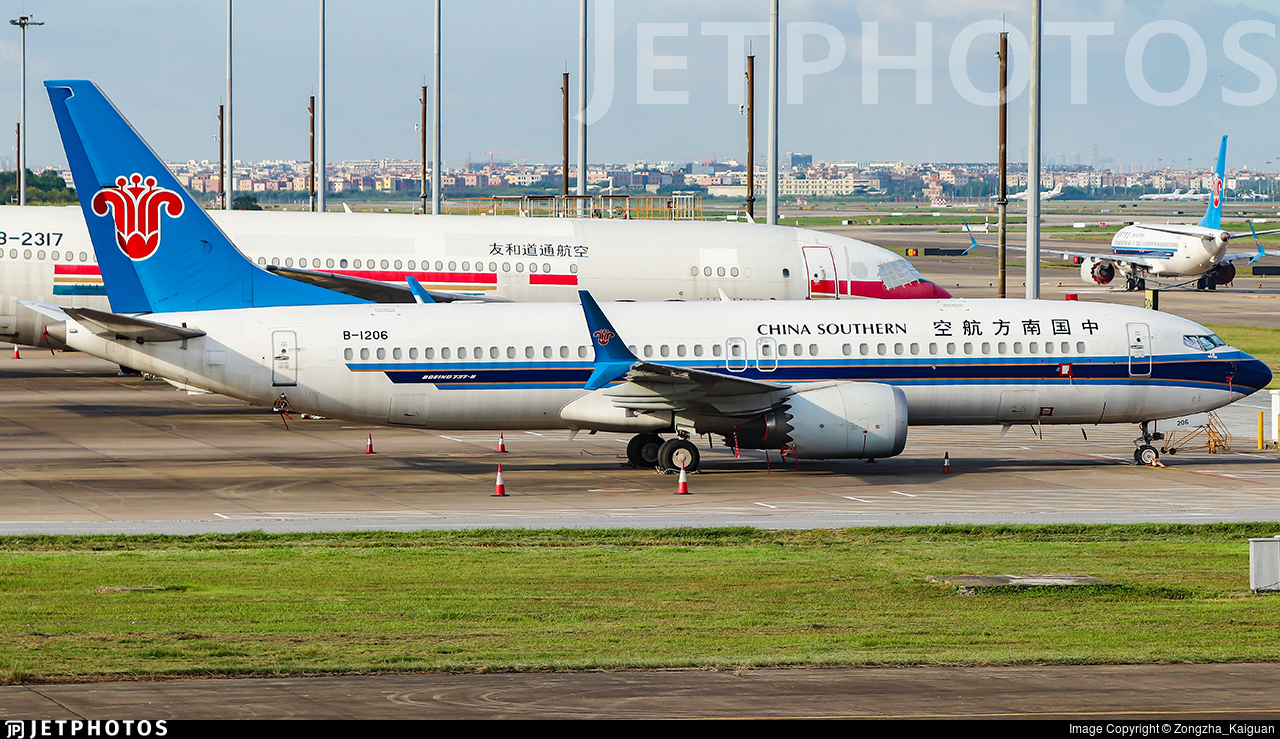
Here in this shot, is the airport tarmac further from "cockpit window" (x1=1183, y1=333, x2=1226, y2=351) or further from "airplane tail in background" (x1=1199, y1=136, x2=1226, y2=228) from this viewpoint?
"airplane tail in background" (x1=1199, y1=136, x2=1226, y2=228)

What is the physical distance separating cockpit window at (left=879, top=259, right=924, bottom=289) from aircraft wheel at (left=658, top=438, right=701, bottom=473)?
14378mm

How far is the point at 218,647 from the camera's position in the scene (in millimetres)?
17359

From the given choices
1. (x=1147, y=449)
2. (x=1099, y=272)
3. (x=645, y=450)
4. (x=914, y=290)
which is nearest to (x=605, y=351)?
(x=645, y=450)

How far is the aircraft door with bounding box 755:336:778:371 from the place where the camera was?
3397cm

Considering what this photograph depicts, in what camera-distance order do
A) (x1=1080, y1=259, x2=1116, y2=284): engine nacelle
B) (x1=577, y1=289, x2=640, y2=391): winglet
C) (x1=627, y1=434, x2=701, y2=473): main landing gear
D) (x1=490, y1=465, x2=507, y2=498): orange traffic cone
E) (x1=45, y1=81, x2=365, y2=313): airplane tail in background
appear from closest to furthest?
(x1=490, y1=465, x2=507, y2=498): orange traffic cone → (x1=577, y1=289, x2=640, y2=391): winglet → (x1=627, y1=434, x2=701, y2=473): main landing gear → (x1=45, y1=81, x2=365, y2=313): airplane tail in background → (x1=1080, y1=259, x2=1116, y2=284): engine nacelle

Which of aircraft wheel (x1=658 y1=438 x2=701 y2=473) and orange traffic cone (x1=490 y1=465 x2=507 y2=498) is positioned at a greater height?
aircraft wheel (x1=658 y1=438 x2=701 y2=473)

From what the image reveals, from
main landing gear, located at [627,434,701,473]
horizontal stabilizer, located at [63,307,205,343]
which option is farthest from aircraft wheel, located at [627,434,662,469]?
horizontal stabilizer, located at [63,307,205,343]

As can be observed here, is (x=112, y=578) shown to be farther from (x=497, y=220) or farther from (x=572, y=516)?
(x=497, y=220)

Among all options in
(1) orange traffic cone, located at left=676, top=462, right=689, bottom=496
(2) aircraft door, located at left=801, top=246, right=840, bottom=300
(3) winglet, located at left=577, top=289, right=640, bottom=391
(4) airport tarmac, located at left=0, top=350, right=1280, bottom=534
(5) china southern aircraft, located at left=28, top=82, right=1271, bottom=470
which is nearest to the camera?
(4) airport tarmac, located at left=0, top=350, right=1280, bottom=534

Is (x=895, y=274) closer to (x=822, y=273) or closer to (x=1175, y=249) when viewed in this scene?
(x=822, y=273)

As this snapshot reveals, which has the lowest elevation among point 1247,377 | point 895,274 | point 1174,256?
point 1247,377

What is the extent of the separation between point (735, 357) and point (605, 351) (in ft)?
11.0

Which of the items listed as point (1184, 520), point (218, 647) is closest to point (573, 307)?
point (1184, 520)

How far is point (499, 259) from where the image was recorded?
48.8 m
